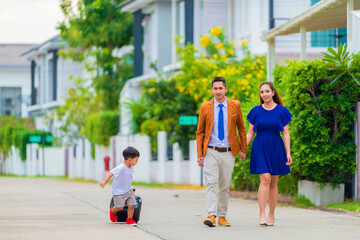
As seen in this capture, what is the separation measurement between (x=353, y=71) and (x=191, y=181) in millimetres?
13862

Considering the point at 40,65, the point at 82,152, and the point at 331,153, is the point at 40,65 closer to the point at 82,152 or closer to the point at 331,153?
the point at 82,152

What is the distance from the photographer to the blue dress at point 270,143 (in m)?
11.3

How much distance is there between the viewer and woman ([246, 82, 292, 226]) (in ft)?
37.0

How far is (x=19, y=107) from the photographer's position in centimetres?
7400

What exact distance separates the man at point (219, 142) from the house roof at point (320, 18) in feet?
19.1

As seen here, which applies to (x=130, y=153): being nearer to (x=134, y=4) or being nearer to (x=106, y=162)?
(x=106, y=162)

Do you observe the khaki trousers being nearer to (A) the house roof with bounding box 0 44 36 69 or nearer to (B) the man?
(B) the man

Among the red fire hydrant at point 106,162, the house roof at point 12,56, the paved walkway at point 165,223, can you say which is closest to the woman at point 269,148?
the paved walkway at point 165,223

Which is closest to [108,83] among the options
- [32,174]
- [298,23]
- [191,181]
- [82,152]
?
[82,152]

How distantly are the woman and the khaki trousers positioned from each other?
1.17 ft

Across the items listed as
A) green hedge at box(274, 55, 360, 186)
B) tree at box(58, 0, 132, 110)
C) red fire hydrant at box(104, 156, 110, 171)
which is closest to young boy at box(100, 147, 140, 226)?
green hedge at box(274, 55, 360, 186)

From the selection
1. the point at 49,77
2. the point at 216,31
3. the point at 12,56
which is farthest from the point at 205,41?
the point at 12,56

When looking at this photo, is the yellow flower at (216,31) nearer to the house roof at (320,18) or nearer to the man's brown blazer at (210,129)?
the house roof at (320,18)

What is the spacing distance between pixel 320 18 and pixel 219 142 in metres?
7.87
